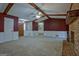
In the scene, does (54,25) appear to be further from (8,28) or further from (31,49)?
(31,49)

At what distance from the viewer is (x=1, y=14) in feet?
27.2

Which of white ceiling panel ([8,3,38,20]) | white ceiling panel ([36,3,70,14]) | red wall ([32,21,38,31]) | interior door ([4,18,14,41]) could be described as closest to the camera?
white ceiling panel ([36,3,70,14])

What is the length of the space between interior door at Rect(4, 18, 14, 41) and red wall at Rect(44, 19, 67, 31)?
16.9 feet

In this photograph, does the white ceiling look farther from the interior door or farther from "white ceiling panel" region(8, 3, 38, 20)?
the interior door

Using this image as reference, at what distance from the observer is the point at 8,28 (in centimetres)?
917

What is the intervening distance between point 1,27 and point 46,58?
6577 millimetres

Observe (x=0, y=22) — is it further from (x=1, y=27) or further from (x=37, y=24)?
(x=37, y=24)

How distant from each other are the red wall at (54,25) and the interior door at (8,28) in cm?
515

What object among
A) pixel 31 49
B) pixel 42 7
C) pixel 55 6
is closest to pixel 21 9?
pixel 42 7

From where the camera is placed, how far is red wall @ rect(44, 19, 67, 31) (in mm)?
14055

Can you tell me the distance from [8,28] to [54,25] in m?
6.02

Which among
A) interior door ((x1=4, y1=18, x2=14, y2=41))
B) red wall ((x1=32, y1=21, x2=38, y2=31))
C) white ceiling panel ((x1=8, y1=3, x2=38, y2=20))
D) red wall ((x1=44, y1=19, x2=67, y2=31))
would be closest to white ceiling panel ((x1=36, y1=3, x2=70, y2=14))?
white ceiling panel ((x1=8, y1=3, x2=38, y2=20))

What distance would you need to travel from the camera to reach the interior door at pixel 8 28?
884 cm

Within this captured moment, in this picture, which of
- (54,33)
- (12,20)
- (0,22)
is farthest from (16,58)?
(54,33)
